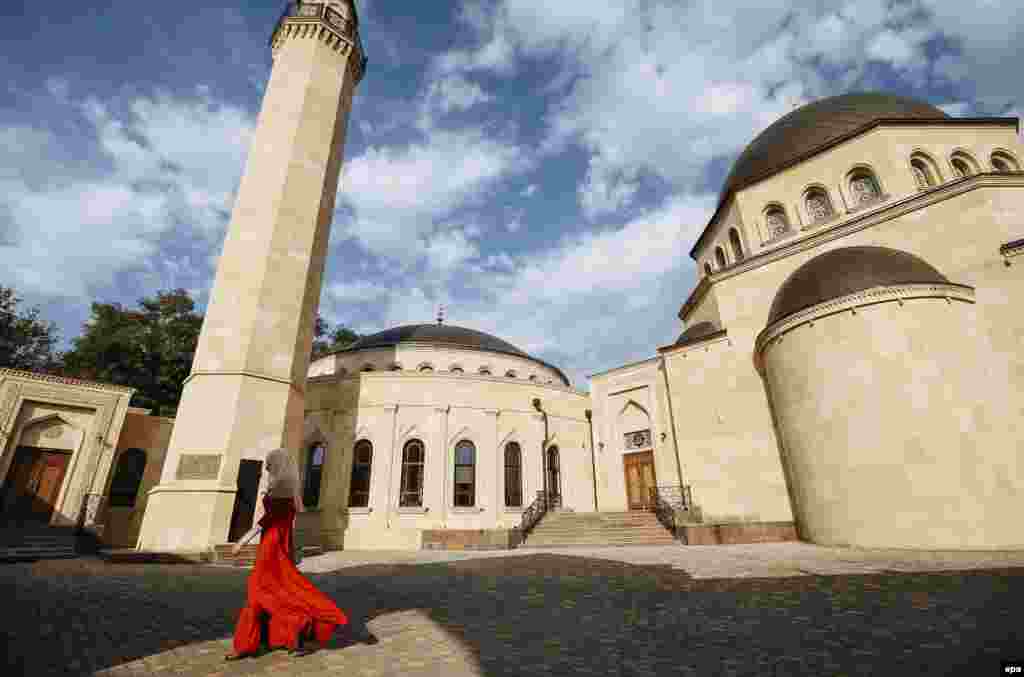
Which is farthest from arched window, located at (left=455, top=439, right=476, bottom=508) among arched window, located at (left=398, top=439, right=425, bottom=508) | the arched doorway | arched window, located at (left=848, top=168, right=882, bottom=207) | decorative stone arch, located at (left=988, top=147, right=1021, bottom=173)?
decorative stone arch, located at (left=988, top=147, right=1021, bottom=173)

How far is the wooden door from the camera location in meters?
19.4

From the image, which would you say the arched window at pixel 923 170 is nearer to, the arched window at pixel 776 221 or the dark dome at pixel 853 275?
the arched window at pixel 776 221

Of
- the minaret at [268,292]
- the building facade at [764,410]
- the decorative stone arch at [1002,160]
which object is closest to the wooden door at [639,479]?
the building facade at [764,410]

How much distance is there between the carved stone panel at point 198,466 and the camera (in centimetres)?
1298

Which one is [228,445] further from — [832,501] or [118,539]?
[832,501]

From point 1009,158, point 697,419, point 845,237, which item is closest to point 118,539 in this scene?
point 697,419

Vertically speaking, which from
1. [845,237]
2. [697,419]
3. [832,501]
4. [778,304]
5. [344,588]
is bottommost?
[344,588]

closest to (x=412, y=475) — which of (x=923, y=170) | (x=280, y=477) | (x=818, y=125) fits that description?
(x=280, y=477)

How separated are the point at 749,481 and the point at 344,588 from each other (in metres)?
13.9

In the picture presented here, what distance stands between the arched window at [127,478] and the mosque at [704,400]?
93mm

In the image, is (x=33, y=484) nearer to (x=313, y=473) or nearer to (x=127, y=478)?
(x=127, y=478)

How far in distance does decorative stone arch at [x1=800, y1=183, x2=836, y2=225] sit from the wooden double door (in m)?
32.1

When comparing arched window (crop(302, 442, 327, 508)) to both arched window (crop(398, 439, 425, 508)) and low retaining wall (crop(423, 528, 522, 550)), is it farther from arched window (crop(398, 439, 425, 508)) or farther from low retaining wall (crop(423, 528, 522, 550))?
low retaining wall (crop(423, 528, 522, 550))

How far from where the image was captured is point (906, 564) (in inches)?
338
